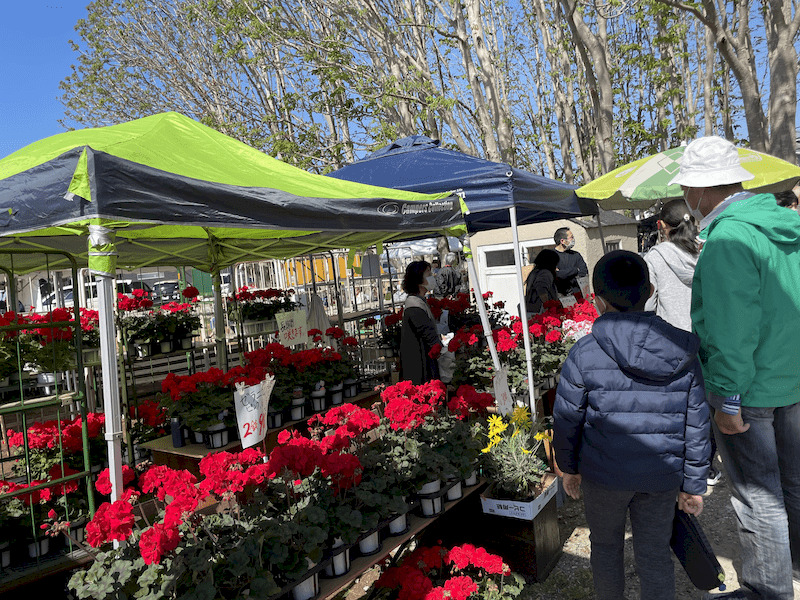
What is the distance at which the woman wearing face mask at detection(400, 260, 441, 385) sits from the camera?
4289 millimetres

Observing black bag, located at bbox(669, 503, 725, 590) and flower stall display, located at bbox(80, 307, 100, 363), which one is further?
flower stall display, located at bbox(80, 307, 100, 363)

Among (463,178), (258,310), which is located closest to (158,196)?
(463,178)

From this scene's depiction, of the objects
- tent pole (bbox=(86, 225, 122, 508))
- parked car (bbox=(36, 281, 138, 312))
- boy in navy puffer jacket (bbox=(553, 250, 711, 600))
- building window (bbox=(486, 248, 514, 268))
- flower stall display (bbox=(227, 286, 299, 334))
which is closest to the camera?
tent pole (bbox=(86, 225, 122, 508))

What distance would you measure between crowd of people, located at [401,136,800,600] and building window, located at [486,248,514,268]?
1044 centimetres

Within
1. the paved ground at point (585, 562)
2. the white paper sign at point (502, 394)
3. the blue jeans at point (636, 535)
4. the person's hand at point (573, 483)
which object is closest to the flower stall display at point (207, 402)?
the paved ground at point (585, 562)

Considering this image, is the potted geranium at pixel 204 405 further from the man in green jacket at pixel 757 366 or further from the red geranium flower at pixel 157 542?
the man in green jacket at pixel 757 366

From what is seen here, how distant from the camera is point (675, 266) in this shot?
3297 millimetres

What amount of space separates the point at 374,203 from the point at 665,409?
186 centimetres

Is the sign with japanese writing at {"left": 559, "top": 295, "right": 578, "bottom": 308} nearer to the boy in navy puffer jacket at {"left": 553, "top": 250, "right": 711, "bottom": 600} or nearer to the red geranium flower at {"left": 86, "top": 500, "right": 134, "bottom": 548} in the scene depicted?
the boy in navy puffer jacket at {"left": 553, "top": 250, "right": 711, "bottom": 600}

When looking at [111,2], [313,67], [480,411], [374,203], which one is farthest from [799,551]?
[111,2]

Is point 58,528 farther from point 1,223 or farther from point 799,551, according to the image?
point 799,551

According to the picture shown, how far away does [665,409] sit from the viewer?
195 centimetres

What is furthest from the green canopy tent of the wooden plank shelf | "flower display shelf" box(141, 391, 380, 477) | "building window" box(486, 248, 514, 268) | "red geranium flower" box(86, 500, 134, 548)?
"building window" box(486, 248, 514, 268)

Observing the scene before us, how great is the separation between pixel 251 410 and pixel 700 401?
6.14 feet
